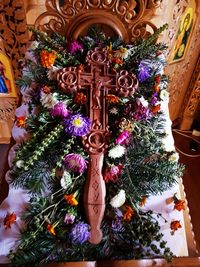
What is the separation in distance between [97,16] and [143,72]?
26 centimetres

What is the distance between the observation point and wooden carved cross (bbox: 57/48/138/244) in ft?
2.61

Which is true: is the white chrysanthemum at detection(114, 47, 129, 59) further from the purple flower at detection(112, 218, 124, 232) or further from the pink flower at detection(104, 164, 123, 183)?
the purple flower at detection(112, 218, 124, 232)

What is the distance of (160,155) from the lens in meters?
0.88

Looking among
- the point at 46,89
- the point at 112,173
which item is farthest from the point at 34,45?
the point at 112,173

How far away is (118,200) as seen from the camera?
0.81m

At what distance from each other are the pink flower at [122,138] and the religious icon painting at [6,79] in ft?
3.01

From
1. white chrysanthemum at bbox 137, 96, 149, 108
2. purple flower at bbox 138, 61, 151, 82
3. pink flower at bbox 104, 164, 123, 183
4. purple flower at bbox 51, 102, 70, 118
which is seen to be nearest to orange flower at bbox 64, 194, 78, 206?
pink flower at bbox 104, 164, 123, 183

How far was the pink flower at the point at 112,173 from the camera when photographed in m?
0.84

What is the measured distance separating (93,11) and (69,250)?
788 mm

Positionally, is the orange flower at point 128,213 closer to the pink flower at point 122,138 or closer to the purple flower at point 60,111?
the pink flower at point 122,138

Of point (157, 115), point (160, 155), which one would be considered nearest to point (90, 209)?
point (160, 155)

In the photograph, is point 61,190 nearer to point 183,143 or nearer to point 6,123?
point 6,123

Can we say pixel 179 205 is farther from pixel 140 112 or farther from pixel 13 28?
pixel 13 28

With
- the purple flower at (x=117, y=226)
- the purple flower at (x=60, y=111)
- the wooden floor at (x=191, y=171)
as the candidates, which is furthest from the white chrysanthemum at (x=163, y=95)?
the wooden floor at (x=191, y=171)
